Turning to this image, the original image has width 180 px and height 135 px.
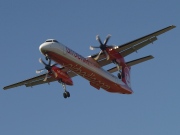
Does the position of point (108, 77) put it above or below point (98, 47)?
below

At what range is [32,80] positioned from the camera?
1925 inches

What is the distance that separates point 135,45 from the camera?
146ft

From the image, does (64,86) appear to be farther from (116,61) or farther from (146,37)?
(146,37)

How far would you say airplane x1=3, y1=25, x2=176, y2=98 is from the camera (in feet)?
134

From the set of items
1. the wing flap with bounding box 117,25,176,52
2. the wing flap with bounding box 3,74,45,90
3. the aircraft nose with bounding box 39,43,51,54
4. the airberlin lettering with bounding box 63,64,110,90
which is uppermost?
the wing flap with bounding box 117,25,176,52

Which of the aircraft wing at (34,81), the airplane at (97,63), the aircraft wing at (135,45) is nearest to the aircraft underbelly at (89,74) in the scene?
the airplane at (97,63)

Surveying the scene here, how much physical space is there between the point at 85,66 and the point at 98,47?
10.8ft

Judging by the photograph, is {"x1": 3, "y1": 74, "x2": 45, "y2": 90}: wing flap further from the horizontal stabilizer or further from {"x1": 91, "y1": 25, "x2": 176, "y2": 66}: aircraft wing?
the horizontal stabilizer

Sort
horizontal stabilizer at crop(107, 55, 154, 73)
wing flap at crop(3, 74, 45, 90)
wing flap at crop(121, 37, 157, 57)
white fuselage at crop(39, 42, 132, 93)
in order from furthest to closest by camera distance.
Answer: wing flap at crop(3, 74, 45, 90) → horizontal stabilizer at crop(107, 55, 154, 73) → wing flap at crop(121, 37, 157, 57) → white fuselage at crop(39, 42, 132, 93)

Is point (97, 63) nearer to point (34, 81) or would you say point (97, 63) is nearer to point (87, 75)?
point (87, 75)

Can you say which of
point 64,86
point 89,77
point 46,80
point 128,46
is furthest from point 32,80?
point 128,46

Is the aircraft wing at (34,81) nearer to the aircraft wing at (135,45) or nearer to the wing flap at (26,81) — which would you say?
the wing flap at (26,81)

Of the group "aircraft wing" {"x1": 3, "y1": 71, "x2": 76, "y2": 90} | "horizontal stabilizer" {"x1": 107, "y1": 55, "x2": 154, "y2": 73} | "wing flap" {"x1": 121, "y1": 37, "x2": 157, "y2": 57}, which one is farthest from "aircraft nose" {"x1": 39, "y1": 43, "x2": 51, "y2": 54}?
"horizontal stabilizer" {"x1": 107, "y1": 55, "x2": 154, "y2": 73}

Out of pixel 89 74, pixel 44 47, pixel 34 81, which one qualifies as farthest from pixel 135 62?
pixel 34 81
